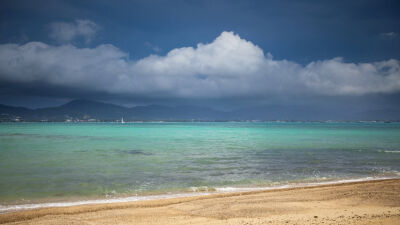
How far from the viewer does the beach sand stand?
9.37 m

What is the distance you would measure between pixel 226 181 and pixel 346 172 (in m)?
10.1

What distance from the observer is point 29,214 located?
35.8 ft

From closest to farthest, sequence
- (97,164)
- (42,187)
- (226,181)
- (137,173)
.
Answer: (42,187) < (226,181) < (137,173) < (97,164)

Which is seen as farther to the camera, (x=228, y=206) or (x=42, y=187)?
(x=42, y=187)

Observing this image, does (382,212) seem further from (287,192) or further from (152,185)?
(152,185)

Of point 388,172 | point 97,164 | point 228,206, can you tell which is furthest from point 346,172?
point 97,164

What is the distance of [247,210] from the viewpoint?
1073 centimetres

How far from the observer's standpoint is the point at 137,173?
20.2 m

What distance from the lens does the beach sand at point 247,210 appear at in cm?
937

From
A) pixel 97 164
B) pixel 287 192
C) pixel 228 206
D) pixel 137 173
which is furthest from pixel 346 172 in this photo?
pixel 97 164

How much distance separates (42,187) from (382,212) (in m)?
16.7

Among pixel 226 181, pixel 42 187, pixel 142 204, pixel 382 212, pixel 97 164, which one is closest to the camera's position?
pixel 382 212

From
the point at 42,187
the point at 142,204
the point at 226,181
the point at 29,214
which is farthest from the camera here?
the point at 226,181

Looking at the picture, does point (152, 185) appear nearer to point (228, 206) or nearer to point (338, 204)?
point (228, 206)
